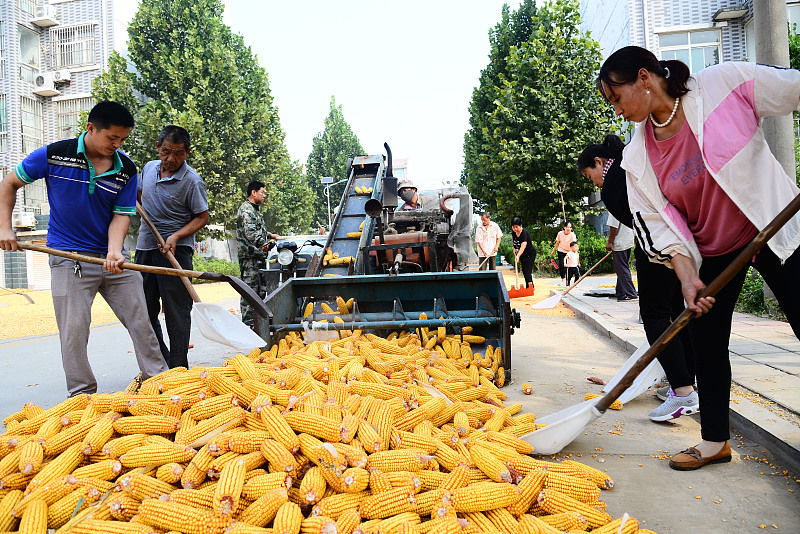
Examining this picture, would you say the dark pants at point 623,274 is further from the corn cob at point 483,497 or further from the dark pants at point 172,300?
the corn cob at point 483,497

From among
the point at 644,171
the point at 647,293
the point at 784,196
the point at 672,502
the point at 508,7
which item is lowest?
the point at 672,502

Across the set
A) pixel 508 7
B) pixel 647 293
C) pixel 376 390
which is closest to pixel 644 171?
pixel 647 293

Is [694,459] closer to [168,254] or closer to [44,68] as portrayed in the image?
[168,254]

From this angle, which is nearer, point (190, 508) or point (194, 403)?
point (190, 508)

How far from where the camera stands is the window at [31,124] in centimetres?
3006

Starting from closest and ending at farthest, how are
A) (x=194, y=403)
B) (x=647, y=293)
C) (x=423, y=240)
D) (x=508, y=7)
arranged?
(x=194, y=403), (x=647, y=293), (x=423, y=240), (x=508, y=7)

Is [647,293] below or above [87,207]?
below

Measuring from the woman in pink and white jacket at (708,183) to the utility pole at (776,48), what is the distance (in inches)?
195

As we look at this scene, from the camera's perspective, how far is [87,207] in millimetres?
4000

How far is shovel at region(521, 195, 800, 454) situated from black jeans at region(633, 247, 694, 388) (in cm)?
90

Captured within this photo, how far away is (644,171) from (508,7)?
33.3 meters

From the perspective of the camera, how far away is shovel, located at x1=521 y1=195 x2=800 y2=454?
2.59 m

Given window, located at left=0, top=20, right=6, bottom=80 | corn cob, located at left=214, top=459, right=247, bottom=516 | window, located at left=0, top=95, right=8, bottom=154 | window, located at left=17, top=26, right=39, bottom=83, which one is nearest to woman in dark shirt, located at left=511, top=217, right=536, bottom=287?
corn cob, located at left=214, top=459, right=247, bottom=516

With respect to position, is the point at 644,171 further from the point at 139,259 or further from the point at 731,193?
the point at 139,259
